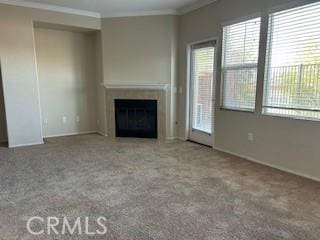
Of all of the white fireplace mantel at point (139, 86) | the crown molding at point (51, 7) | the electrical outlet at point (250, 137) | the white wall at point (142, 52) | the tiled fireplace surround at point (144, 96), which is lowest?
the electrical outlet at point (250, 137)

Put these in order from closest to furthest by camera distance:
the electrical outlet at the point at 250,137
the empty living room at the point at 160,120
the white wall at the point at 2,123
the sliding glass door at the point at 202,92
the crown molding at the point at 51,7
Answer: the empty living room at the point at 160,120, the electrical outlet at the point at 250,137, the crown molding at the point at 51,7, the sliding glass door at the point at 202,92, the white wall at the point at 2,123

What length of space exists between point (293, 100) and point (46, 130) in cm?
498

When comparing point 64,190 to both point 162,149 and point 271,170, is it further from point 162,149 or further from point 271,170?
point 271,170

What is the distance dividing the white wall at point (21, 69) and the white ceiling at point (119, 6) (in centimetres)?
15

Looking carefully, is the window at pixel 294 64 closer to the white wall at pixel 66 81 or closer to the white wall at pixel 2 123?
the white wall at pixel 66 81

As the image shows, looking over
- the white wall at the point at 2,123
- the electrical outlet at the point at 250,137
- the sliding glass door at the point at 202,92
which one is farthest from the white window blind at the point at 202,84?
the white wall at the point at 2,123

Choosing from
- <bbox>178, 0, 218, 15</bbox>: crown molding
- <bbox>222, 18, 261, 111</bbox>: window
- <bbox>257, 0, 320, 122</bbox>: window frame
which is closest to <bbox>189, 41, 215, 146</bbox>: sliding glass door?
<bbox>222, 18, 261, 111</bbox>: window

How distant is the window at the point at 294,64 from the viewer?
9.85 ft

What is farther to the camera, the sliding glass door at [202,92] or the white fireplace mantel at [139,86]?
the white fireplace mantel at [139,86]

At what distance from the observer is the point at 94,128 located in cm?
609

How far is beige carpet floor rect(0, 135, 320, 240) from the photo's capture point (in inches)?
80.6

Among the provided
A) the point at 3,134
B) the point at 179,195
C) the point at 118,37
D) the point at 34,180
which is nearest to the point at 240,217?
the point at 179,195

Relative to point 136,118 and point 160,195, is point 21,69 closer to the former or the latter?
point 136,118

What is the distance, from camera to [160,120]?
5.32 m
